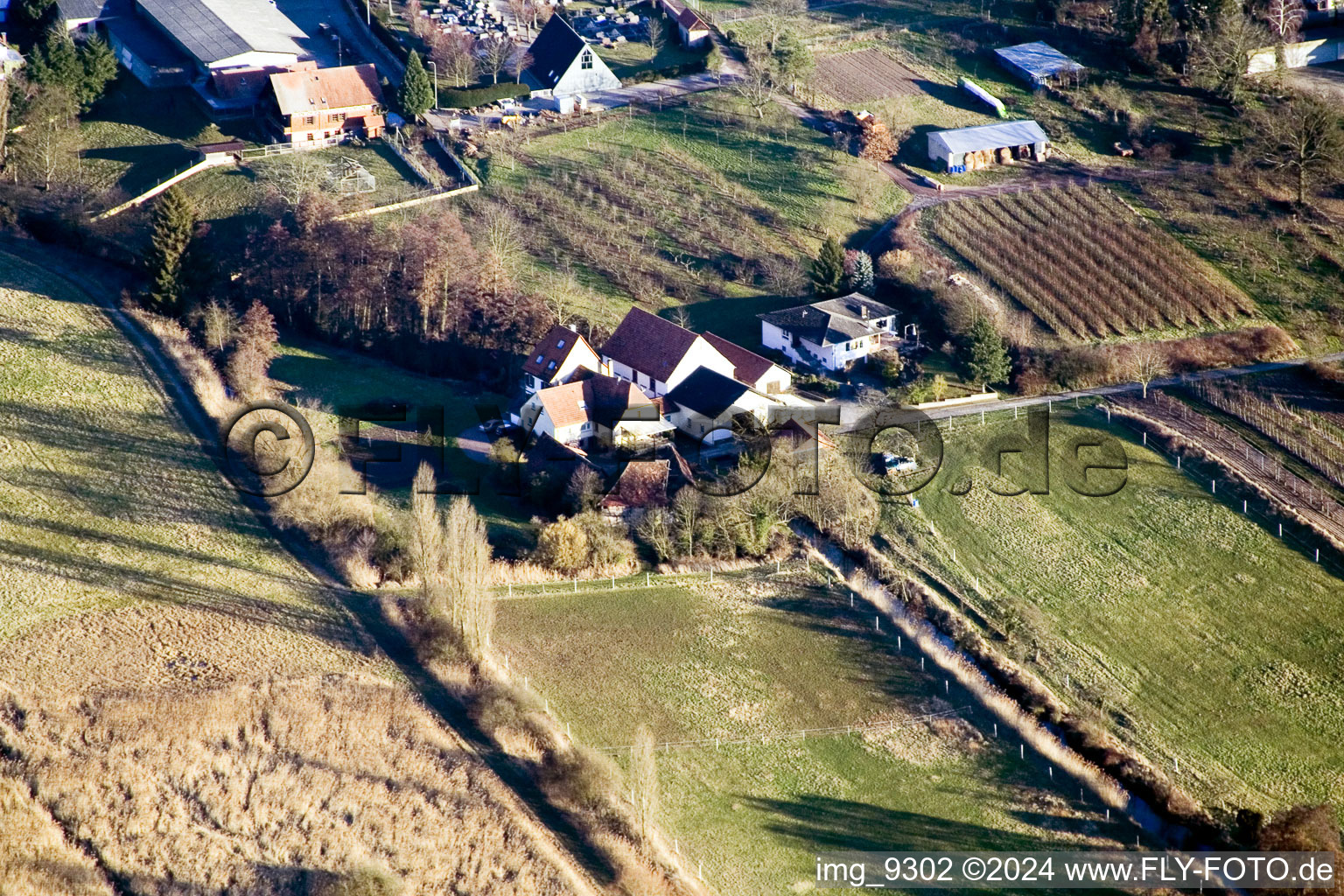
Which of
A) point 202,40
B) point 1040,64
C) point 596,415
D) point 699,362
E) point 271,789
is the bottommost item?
point 271,789

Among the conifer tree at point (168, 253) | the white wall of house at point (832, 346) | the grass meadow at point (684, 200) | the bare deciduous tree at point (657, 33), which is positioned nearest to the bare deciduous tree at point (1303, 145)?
the grass meadow at point (684, 200)

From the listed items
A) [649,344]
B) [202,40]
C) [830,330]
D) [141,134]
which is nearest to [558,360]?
[649,344]

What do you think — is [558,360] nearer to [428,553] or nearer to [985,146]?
[428,553]

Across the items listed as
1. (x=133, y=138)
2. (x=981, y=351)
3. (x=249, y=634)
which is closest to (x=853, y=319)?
(x=981, y=351)

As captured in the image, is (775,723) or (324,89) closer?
(775,723)

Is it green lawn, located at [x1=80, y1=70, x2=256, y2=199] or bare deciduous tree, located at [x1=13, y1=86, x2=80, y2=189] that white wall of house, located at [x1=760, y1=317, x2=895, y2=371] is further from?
bare deciduous tree, located at [x1=13, y1=86, x2=80, y2=189]

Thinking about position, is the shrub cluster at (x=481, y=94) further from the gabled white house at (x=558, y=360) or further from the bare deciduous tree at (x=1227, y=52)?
the bare deciduous tree at (x=1227, y=52)

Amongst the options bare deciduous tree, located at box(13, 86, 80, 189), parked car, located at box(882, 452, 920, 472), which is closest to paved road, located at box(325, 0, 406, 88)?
bare deciduous tree, located at box(13, 86, 80, 189)
